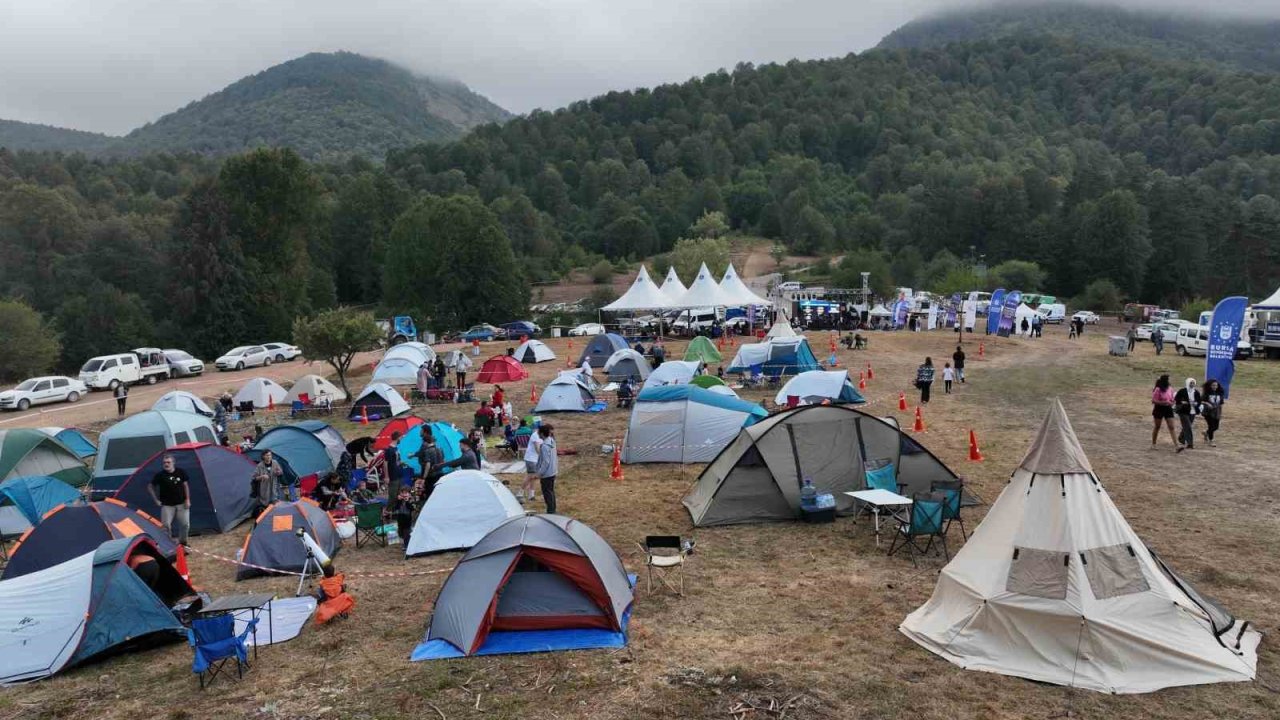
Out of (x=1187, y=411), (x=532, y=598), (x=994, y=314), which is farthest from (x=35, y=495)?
(x=994, y=314)

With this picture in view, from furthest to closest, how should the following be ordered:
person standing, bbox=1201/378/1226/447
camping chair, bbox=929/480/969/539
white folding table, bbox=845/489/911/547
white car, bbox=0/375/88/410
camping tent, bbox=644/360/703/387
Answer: white car, bbox=0/375/88/410 < camping tent, bbox=644/360/703/387 < person standing, bbox=1201/378/1226/447 < white folding table, bbox=845/489/911/547 < camping chair, bbox=929/480/969/539

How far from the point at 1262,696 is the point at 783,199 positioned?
111712mm

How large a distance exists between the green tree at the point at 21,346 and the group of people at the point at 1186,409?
44.3 m

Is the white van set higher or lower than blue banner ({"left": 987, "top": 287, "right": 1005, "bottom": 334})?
lower

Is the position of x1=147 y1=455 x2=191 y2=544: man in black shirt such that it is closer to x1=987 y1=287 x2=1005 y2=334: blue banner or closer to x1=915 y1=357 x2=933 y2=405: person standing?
x1=915 y1=357 x2=933 y2=405: person standing

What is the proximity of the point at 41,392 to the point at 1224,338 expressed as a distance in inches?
1410

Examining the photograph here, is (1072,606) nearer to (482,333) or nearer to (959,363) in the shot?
(959,363)

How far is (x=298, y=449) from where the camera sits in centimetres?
1538

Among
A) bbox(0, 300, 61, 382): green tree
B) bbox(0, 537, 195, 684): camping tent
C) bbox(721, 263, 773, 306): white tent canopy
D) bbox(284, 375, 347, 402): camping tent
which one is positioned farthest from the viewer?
bbox(721, 263, 773, 306): white tent canopy

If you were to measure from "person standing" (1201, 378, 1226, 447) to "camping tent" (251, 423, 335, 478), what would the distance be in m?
16.9

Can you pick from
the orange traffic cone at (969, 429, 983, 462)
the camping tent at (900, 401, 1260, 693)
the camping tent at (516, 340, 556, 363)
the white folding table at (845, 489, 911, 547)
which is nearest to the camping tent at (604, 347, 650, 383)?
the camping tent at (516, 340, 556, 363)

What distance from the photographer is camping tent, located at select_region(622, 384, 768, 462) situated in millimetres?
15888

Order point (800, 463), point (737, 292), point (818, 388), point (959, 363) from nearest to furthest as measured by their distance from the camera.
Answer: point (800, 463) → point (818, 388) → point (959, 363) → point (737, 292)

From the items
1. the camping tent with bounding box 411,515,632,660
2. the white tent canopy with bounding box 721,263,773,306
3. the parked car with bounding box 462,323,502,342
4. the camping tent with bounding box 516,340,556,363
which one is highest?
the white tent canopy with bounding box 721,263,773,306
